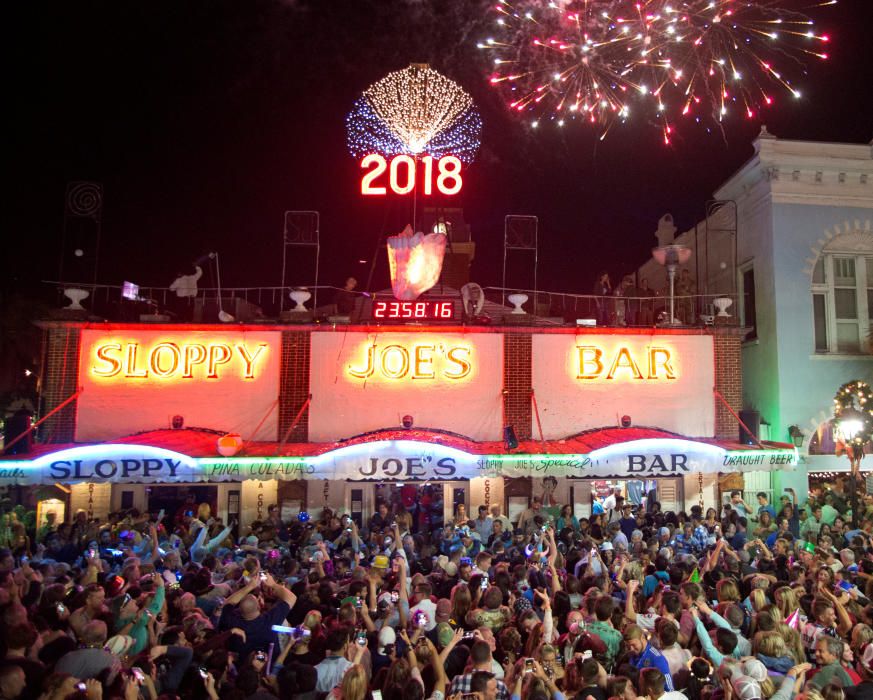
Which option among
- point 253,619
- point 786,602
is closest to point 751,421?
point 786,602

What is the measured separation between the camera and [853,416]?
17734 millimetres

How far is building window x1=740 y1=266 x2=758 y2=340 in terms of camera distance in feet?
65.3

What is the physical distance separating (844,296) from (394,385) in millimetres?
13066

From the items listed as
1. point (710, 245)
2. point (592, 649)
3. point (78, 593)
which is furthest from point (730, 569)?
point (710, 245)

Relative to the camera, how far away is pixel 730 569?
10281 mm

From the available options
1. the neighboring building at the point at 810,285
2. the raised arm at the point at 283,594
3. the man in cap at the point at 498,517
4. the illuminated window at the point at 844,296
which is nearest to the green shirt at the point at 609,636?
the raised arm at the point at 283,594

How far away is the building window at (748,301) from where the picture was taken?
19.9 metres

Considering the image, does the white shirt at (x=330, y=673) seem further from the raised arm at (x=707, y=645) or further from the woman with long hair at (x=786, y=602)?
the woman with long hair at (x=786, y=602)

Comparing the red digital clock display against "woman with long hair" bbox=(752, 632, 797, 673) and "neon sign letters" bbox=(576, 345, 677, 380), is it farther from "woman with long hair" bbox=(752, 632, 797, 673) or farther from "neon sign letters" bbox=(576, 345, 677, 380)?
"woman with long hair" bbox=(752, 632, 797, 673)

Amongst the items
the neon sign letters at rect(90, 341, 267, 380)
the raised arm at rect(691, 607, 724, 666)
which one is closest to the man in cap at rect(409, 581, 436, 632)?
the raised arm at rect(691, 607, 724, 666)

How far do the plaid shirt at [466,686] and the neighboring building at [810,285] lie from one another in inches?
601

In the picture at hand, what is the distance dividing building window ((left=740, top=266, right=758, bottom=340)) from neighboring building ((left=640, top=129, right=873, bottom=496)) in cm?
24

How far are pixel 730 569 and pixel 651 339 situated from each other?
8402 millimetres

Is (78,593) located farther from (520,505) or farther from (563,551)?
(520,505)
